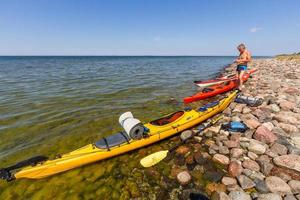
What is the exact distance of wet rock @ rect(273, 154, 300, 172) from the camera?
546cm

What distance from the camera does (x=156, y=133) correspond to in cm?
755

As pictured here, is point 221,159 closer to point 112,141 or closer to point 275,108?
point 112,141

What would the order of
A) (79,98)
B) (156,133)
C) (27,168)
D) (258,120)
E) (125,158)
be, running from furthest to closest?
1. (79,98)
2. (258,120)
3. (156,133)
4. (125,158)
5. (27,168)

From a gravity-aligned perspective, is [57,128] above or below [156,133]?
below

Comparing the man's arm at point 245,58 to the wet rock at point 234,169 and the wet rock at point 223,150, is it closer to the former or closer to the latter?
the wet rock at point 223,150

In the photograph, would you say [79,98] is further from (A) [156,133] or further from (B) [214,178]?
(B) [214,178]

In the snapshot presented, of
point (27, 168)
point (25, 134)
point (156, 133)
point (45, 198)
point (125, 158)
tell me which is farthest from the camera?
point (25, 134)

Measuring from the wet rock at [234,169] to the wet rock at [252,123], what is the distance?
2.72 metres

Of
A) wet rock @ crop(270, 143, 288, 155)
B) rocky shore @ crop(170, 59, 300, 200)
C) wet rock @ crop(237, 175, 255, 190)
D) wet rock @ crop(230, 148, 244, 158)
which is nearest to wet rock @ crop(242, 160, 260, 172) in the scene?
rocky shore @ crop(170, 59, 300, 200)

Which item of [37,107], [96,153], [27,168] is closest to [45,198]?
[27,168]

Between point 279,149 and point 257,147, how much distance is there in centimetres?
63

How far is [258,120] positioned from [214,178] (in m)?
4.53

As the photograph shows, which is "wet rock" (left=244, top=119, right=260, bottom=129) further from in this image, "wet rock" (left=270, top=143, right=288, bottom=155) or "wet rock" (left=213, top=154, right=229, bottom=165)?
"wet rock" (left=213, top=154, right=229, bottom=165)

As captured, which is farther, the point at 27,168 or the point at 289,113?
the point at 289,113
